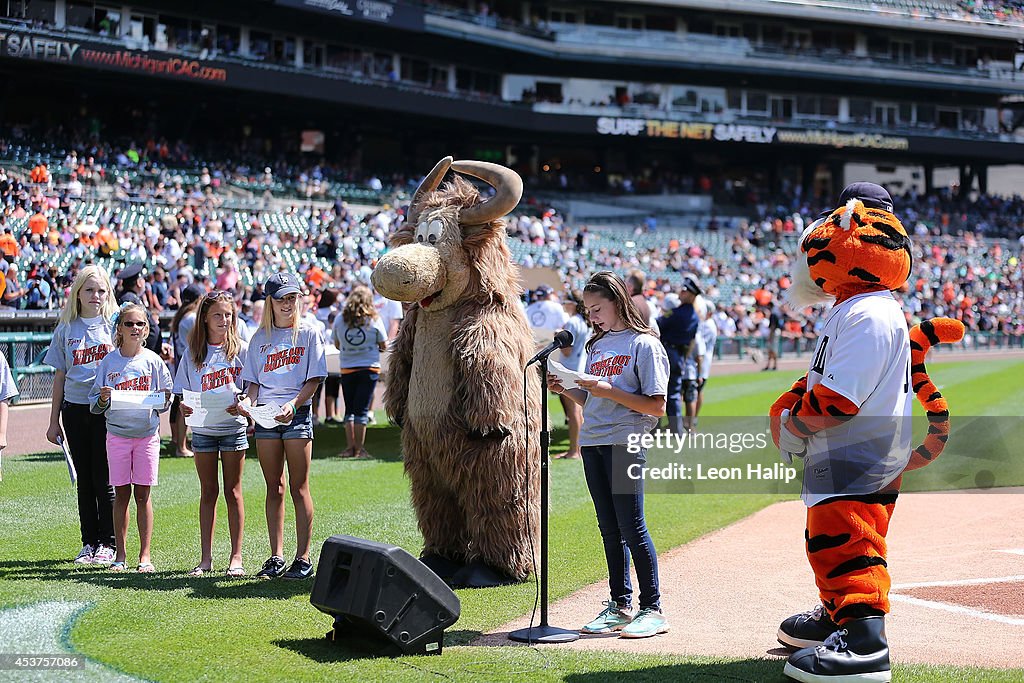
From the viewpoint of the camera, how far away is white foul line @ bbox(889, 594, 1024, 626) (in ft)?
19.3

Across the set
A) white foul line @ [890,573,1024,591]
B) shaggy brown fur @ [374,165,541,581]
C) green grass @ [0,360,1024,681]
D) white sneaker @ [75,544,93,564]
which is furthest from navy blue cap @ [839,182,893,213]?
white sneaker @ [75,544,93,564]

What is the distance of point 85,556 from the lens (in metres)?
7.36

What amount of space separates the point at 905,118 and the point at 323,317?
146 feet

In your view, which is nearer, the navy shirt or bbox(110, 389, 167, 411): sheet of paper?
bbox(110, 389, 167, 411): sheet of paper

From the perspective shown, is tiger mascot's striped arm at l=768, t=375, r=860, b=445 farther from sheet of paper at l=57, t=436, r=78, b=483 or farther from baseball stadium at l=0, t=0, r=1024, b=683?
sheet of paper at l=57, t=436, r=78, b=483

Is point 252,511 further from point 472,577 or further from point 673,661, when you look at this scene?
point 673,661

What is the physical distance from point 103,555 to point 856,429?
16.7ft

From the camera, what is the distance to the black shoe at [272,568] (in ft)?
22.9

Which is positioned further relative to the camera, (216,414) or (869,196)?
(216,414)

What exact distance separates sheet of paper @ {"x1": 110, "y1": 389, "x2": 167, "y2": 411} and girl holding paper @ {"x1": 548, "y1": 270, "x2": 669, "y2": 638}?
2.86 metres

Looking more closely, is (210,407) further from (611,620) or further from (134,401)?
(611,620)

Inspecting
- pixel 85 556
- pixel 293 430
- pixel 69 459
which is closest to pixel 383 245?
pixel 69 459

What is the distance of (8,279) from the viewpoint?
1636 cm

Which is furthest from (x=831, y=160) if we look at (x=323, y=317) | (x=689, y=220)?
(x=323, y=317)
